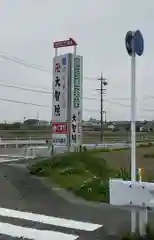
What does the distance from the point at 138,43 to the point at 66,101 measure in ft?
44.9

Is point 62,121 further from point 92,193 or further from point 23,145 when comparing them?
point 23,145

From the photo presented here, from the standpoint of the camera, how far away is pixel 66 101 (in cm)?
1903

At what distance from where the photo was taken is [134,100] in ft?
17.5

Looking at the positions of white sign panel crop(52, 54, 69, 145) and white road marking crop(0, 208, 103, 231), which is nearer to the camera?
white road marking crop(0, 208, 103, 231)

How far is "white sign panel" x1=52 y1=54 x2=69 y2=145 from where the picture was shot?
750 inches

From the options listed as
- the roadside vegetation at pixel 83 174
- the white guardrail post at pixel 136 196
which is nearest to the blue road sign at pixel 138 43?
the white guardrail post at pixel 136 196

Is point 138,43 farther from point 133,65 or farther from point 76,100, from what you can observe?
point 76,100

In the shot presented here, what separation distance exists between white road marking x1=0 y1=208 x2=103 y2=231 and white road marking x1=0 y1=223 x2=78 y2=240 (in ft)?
1.47

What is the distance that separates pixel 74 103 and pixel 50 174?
302 inches

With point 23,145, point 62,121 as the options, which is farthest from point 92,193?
point 23,145

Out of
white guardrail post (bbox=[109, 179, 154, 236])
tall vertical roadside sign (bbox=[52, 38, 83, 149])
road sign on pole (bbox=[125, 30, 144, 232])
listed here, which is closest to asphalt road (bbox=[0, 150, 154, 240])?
white guardrail post (bbox=[109, 179, 154, 236])

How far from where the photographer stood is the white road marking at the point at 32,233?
219 inches

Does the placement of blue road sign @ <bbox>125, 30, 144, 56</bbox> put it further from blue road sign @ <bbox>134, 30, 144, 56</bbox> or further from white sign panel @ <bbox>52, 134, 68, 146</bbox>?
white sign panel @ <bbox>52, 134, 68, 146</bbox>

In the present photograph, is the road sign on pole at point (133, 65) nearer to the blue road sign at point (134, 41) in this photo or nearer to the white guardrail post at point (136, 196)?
the blue road sign at point (134, 41)
